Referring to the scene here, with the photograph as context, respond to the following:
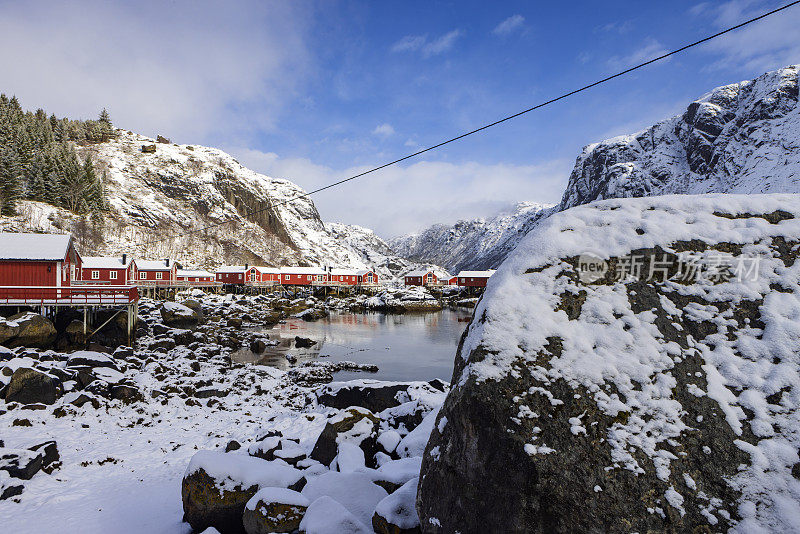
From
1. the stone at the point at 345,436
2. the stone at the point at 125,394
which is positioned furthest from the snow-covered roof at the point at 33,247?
the stone at the point at 345,436

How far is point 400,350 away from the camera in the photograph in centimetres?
3409

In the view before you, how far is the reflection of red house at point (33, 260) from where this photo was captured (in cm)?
2705

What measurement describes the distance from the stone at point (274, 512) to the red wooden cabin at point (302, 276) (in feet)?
281

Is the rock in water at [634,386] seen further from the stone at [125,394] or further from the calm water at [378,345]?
the calm water at [378,345]

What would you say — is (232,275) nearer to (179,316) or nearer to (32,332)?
(179,316)

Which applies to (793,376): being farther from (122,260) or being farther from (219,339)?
(122,260)

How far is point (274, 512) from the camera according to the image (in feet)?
16.9

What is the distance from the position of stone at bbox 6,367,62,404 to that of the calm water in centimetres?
1321

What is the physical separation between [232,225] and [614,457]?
134910 mm

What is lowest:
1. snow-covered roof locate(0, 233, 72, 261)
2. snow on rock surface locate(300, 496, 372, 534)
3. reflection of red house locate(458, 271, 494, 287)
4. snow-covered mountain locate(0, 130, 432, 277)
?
snow on rock surface locate(300, 496, 372, 534)

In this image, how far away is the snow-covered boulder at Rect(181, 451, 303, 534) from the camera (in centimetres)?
596

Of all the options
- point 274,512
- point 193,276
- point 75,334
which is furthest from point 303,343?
point 193,276

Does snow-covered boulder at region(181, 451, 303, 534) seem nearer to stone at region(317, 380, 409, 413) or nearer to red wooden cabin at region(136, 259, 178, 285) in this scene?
stone at region(317, 380, 409, 413)

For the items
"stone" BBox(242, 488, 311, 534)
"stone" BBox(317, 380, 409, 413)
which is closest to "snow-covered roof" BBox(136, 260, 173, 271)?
"stone" BBox(317, 380, 409, 413)
